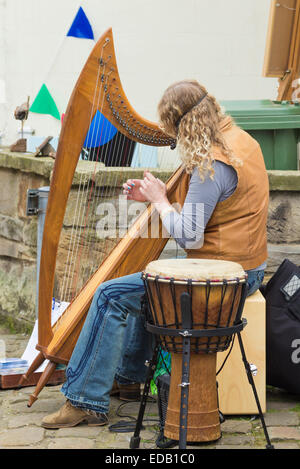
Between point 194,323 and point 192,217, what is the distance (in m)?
0.43

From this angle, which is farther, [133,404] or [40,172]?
[40,172]

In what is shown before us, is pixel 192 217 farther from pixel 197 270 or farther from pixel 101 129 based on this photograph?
pixel 101 129

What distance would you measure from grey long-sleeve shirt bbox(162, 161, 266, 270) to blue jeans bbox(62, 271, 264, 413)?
30cm

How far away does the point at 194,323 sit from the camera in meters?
3.00

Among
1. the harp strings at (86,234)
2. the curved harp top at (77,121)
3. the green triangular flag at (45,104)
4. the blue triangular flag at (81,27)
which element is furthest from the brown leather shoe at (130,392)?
the blue triangular flag at (81,27)

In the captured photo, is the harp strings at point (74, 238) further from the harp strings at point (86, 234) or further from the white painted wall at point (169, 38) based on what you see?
the white painted wall at point (169, 38)

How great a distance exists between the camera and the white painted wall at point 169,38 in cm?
612

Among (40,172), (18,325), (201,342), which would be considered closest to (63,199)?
(201,342)

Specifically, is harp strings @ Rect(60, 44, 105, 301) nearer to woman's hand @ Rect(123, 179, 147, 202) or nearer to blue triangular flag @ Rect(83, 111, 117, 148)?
blue triangular flag @ Rect(83, 111, 117, 148)

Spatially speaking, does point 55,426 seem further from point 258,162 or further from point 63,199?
point 258,162

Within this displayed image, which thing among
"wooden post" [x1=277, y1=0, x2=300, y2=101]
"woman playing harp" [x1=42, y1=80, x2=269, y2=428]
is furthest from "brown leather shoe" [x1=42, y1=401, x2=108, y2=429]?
"wooden post" [x1=277, y1=0, x2=300, y2=101]

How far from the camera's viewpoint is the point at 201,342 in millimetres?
3035

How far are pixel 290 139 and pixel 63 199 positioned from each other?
1.90 metres

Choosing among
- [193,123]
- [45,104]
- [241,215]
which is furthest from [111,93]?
[45,104]
